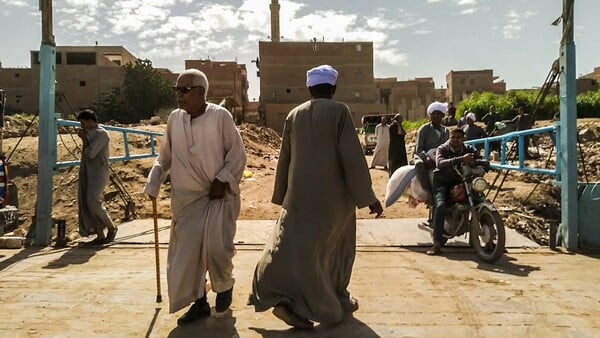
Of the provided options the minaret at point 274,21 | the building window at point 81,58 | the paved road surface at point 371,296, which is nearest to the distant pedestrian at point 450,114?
the paved road surface at point 371,296

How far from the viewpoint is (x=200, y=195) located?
3.83 metres

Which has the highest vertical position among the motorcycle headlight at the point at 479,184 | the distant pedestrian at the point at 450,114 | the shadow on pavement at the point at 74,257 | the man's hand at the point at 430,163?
the distant pedestrian at the point at 450,114

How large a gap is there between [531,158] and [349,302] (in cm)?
1402

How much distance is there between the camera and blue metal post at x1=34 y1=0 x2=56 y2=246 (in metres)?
6.61

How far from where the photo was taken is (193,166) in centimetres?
382

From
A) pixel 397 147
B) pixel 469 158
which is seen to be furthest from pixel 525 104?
pixel 469 158

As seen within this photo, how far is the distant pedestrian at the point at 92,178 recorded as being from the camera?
6730mm

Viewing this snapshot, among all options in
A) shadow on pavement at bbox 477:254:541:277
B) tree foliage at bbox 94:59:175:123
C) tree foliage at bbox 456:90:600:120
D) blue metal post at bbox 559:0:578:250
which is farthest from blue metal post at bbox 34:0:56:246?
tree foliage at bbox 94:59:175:123

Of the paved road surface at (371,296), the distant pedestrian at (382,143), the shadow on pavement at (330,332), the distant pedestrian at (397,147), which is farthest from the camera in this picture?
the distant pedestrian at (382,143)

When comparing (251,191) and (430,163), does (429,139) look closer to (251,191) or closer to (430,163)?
(430,163)

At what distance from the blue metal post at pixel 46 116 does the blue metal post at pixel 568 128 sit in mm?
6097

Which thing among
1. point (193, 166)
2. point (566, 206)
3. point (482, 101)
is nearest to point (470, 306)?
point (193, 166)

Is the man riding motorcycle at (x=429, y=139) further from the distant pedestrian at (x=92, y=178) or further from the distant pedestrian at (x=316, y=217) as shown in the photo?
the distant pedestrian at (x=92, y=178)

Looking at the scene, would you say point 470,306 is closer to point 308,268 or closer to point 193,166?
point 308,268
